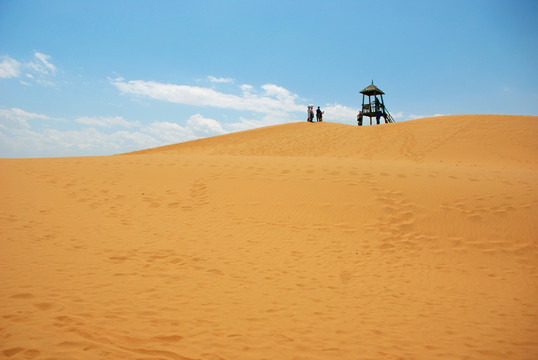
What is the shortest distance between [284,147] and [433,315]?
19920 millimetres

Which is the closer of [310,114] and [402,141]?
[402,141]

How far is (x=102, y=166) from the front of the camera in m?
13.2

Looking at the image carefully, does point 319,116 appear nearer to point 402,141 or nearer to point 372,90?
point 372,90

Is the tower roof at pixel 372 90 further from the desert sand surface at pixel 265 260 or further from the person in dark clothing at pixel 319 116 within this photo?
the desert sand surface at pixel 265 260

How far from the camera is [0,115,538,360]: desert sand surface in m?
3.71

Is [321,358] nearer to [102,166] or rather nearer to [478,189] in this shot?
[478,189]

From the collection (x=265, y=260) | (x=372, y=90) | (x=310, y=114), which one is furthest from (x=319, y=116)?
(x=265, y=260)

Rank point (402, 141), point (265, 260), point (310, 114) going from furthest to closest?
point (310, 114) → point (402, 141) → point (265, 260)

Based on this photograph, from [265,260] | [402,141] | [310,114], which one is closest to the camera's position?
[265,260]

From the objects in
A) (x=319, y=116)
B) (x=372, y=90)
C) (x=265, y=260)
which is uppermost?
(x=372, y=90)

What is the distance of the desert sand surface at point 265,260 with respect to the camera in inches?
146

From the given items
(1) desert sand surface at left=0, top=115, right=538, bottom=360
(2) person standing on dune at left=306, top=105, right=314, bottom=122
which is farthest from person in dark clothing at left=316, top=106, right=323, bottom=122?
Result: (1) desert sand surface at left=0, top=115, right=538, bottom=360

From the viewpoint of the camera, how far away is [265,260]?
21.3 feet

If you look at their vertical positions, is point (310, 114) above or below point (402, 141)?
above
